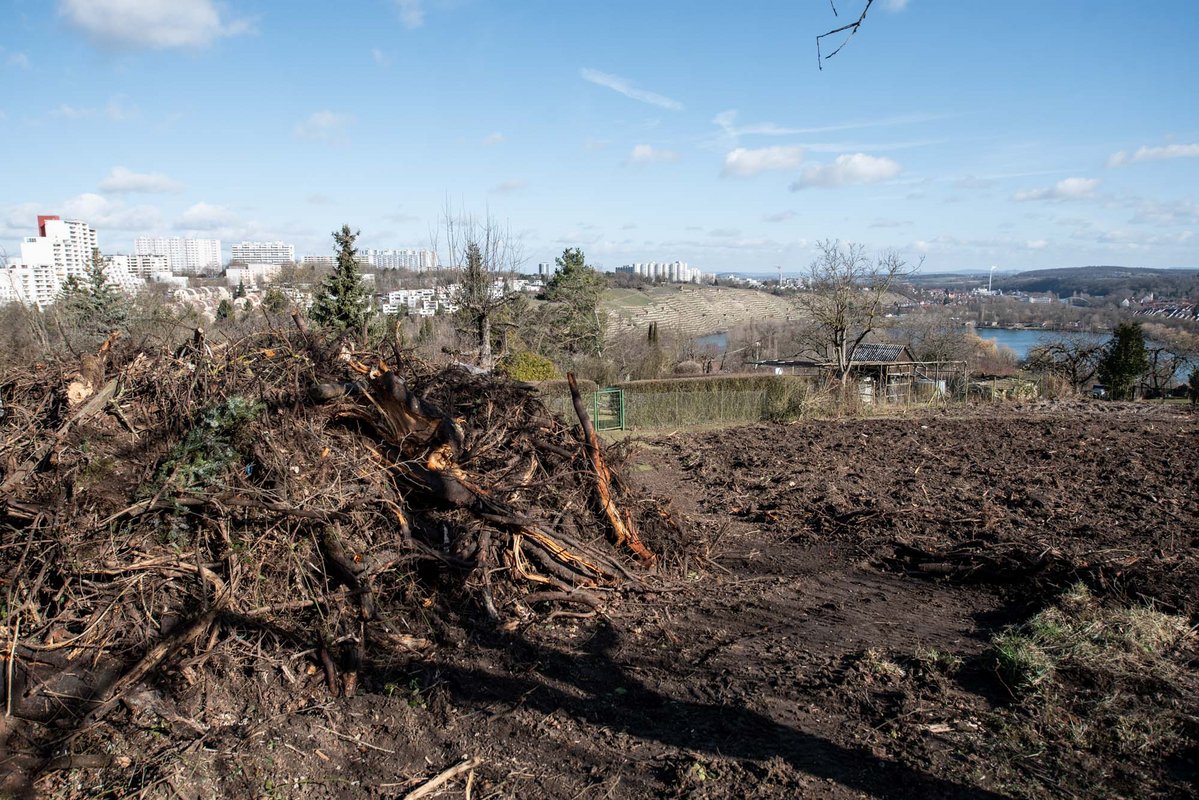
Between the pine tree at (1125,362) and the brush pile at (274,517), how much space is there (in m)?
23.5

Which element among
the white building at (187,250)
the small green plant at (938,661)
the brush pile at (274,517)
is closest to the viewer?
the brush pile at (274,517)

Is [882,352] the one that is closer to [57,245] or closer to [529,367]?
[529,367]

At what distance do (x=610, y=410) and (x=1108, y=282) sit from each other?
10191 cm

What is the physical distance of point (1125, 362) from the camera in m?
23.8

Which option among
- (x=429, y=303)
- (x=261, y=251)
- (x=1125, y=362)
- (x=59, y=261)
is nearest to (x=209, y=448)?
(x=429, y=303)

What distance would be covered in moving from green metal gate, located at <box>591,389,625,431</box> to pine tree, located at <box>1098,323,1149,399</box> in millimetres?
17755

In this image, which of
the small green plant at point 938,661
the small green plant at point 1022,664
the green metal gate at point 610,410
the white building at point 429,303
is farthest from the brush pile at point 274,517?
the white building at point 429,303

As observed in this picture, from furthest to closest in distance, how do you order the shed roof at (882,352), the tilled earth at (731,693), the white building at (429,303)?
the shed roof at (882,352), the white building at (429,303), the tilled earth at (731,693)

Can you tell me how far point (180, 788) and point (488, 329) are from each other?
16.3m

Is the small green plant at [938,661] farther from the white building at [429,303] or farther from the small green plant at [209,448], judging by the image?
the white building at [429,303]

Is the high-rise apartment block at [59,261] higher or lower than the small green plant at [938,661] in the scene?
higher

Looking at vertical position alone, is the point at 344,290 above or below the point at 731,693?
above

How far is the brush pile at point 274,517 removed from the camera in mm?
4184

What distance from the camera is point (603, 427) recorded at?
1645cm
